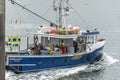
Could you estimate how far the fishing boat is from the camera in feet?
93.2

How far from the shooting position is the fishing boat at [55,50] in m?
28.4

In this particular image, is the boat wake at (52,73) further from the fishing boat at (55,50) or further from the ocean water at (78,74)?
the fishing boat at (55,50)

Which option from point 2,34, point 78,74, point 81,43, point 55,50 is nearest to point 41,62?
point 55,50

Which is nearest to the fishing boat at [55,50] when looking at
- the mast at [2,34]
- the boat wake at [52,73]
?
the boat wake at [52,73]

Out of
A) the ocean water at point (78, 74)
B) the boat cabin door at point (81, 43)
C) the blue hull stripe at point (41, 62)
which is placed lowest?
the ocean water at point (78, 74)

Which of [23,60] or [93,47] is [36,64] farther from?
[93,47]

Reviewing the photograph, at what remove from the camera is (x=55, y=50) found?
32.0 meters

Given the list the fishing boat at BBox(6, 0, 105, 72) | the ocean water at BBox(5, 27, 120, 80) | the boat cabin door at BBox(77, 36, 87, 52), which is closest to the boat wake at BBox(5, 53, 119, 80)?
the ocean water at BBox(5, 27, 120, 80)

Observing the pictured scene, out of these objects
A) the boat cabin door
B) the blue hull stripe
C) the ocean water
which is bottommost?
the ocean water

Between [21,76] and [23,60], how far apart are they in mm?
1315

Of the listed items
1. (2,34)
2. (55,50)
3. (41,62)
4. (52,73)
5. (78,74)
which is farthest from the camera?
(55,50)

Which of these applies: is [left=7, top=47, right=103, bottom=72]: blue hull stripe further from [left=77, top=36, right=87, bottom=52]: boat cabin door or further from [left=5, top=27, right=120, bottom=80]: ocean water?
[left=77, top=36, right=87, bottom=52]: boat cabin door

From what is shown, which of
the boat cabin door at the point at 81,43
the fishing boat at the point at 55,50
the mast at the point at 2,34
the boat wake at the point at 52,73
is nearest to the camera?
the mast at the point at 2,34

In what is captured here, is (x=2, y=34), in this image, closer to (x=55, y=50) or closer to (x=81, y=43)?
(x=55, y=50)
